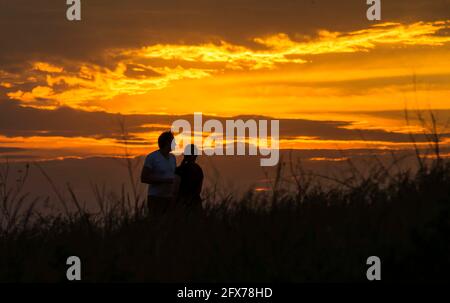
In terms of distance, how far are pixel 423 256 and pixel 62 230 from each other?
4.61m

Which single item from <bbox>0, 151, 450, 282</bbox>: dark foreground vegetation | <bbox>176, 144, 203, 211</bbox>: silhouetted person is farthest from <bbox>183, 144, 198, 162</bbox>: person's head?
<bbox>0, 151, 450, 282</bbox>: dark foreground vegetation

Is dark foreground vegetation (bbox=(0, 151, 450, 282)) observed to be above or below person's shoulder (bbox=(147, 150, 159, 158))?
below

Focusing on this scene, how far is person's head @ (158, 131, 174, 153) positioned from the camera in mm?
12906

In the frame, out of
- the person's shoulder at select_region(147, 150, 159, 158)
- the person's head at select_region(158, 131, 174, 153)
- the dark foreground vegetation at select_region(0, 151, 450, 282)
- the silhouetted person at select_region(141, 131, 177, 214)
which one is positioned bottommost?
the dark foreground vegetation at select_region(0, 151, 450, 282)

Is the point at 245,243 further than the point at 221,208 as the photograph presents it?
No

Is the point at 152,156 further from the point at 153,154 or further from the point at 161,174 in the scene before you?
the point at 161,174

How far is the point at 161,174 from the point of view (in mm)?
12766

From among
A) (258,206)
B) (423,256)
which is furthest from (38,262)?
(423,256)

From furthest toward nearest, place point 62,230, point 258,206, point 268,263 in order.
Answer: point 62,230 < point 258,206 < point 268,263

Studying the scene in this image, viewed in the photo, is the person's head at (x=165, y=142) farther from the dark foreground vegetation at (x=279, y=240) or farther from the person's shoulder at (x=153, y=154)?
the dark foreground vegetation at (x=279, y=240)

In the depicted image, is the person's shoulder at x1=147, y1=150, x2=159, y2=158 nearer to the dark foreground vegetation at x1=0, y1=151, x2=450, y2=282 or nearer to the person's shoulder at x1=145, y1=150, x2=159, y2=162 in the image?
the person's shoulder at x1=145, y1=150, x2=159, y2=162

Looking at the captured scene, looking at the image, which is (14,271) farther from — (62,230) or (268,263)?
(268,263)
